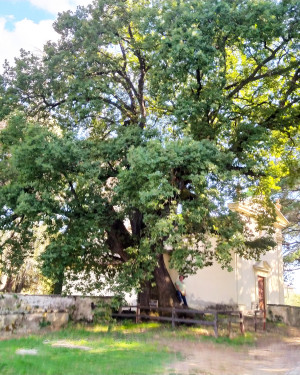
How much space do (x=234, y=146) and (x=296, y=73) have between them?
369 centimetres

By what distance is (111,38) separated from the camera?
14680 mm

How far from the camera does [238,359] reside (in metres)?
9.03

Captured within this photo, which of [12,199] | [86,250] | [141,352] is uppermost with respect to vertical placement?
[12,199]

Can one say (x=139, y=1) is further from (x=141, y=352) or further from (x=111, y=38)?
(x=141, y=352)

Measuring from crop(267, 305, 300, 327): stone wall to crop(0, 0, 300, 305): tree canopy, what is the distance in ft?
16.1

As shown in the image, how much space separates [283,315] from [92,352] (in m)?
14.0

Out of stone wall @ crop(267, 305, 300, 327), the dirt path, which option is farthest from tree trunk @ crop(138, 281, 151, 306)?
stone wall @ crop(267, 305, 300, 327)

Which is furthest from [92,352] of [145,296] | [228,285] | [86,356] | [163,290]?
[228,285]

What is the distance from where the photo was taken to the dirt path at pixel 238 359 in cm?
755

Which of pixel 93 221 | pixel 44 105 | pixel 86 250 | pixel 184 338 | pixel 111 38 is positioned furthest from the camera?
pixel 44 105

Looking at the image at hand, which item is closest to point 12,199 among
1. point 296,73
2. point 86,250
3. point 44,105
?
point 86,250

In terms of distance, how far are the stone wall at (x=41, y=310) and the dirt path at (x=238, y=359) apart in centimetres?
462

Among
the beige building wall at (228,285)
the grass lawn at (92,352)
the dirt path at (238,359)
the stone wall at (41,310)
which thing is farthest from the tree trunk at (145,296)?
the beige building wall at (228,285)

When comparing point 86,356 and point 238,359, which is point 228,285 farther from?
point 86,356
